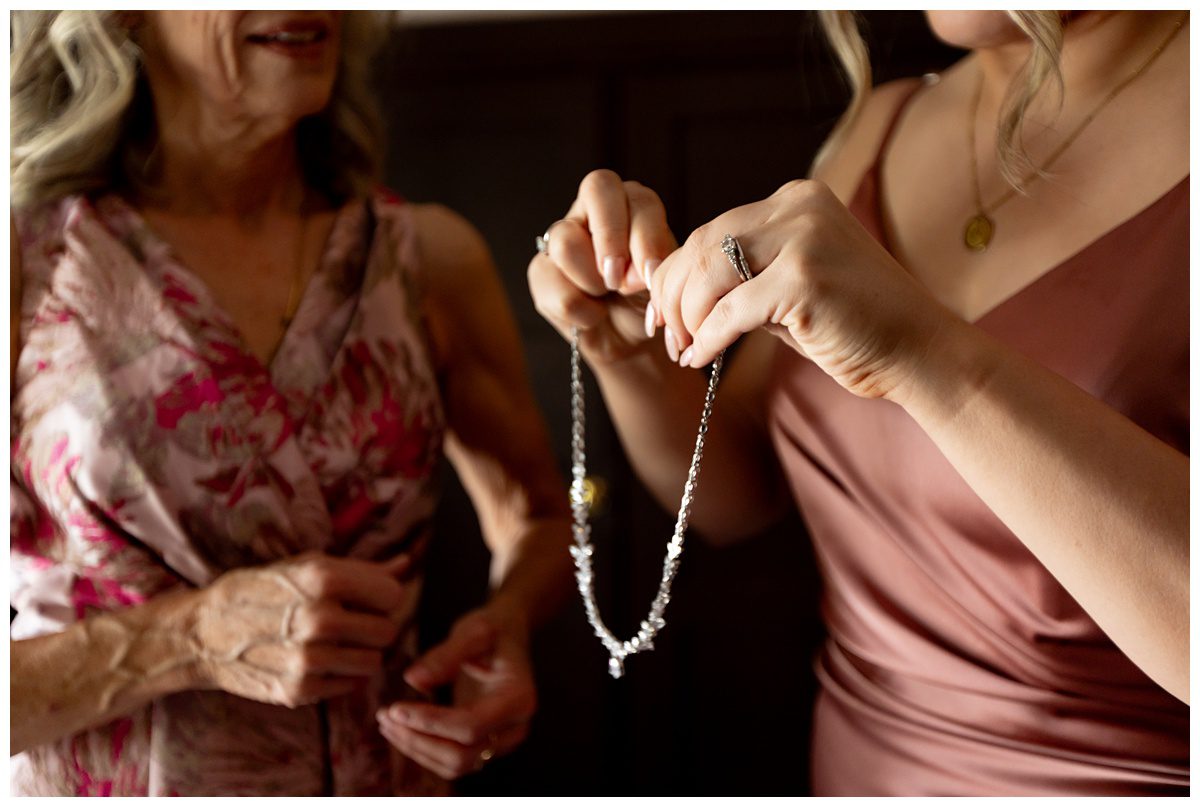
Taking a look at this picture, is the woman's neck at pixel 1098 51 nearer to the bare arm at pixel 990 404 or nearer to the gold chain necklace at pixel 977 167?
the gold chain necklace at pixel 977 167

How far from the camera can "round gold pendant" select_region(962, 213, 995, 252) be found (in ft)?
2.30

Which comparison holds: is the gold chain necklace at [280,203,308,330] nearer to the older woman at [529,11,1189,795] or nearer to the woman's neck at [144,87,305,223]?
the woman's neck at [144,87,305,223]

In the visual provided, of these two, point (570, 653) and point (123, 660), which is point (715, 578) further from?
point (123, 660)

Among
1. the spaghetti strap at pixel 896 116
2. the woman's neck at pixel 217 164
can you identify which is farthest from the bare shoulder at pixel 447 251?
the spaghetti strap at pixel 896 116

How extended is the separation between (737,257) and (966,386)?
0.43 feet

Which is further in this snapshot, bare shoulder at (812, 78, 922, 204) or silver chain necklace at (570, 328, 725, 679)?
bare shoulder at (812, 78, 922, 204)

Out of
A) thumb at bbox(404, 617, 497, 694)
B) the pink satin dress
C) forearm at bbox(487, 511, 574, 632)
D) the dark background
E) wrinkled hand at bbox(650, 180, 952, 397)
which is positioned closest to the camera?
wrinkled hand at bbox(650, 180, 952, 397)

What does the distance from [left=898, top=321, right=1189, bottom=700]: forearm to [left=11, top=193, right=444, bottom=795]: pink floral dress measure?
0.42 meters

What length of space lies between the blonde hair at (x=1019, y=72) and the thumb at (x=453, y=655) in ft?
1.59

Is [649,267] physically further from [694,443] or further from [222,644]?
[222,644]

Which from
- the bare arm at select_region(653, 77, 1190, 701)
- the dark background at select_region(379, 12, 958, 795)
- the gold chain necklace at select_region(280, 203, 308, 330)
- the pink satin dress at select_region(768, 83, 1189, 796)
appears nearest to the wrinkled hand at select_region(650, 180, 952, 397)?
the bare arm at select_region(653, 77, 1190, 701)

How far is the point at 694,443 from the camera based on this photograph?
0.78 metres

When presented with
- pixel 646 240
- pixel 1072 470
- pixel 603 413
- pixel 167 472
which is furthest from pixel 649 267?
pixel 603 413

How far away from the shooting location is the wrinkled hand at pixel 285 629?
2.23 feet
